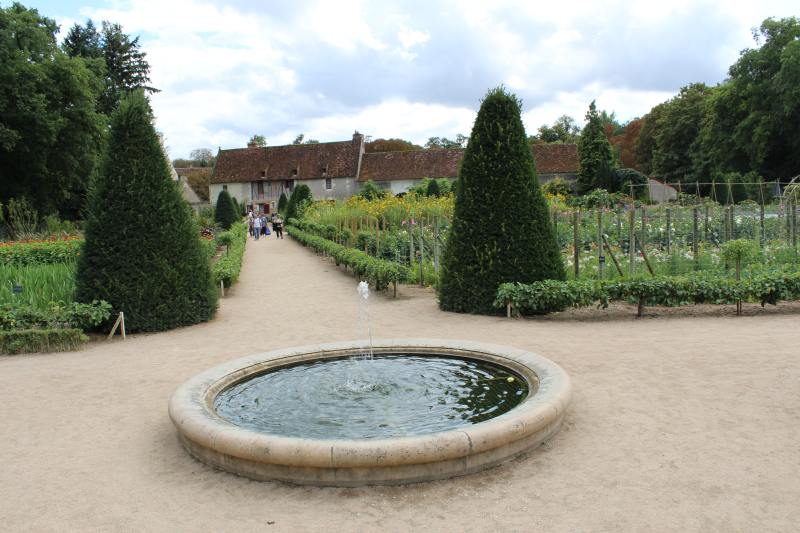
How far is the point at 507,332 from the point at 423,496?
16.6ft

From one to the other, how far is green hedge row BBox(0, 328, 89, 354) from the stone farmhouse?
42.9 meters

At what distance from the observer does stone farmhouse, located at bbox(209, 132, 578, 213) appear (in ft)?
166

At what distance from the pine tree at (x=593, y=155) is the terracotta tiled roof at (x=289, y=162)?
1995 cm

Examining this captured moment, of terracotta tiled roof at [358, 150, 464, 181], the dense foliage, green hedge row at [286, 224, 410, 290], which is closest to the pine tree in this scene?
terracotta tiled roof at [358, 150, 464, 181]

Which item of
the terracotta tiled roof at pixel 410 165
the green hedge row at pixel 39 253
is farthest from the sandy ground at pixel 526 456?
the terracotta tiled roof at pixel 410 165

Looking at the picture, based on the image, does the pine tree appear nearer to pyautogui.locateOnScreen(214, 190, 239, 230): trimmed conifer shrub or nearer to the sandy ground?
pyautogui.locateOnScreen(214, 190, 239, 230): trimmed conifer shrub

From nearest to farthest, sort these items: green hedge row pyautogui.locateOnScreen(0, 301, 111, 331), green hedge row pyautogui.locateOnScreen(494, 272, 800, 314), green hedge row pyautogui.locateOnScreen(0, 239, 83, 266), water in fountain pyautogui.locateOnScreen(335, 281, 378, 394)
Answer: water in fountain pyautogui.locateOnScreen(335, 281, 378, 394)
green hedge row pyautogui.locateOnScreen(0, 301, 111, 331)
green hedge row pyautogui.locateOnScreen(494, 272, 800, 314)
green hedge row pyautogui.locateOnScreen(0, 239, 83, 266)

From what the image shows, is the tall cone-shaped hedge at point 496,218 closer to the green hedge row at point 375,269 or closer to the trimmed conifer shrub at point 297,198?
the green hedge row at point 375,269

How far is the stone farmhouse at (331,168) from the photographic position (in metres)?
50.6

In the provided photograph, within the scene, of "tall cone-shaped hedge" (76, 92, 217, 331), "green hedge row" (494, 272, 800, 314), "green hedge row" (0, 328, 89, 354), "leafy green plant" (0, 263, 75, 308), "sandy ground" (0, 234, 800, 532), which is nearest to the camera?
"sandy ground" (0, 234, 800, 532)

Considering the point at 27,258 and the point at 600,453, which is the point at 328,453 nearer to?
the point at 600,453

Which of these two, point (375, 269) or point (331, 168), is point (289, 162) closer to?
point (331, 168)

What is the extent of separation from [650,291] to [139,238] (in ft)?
24.9

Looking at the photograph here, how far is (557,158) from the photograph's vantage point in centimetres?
4969
